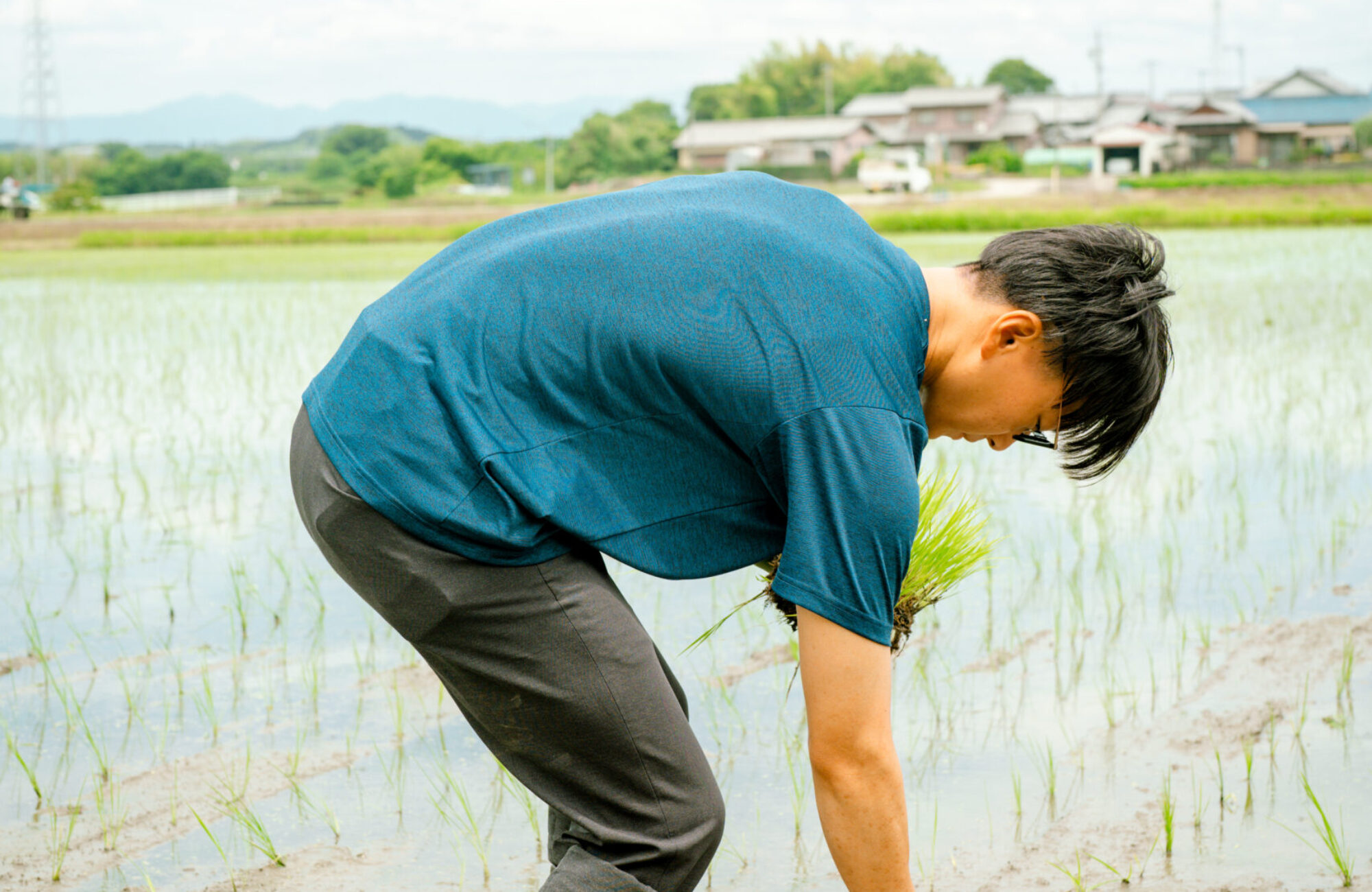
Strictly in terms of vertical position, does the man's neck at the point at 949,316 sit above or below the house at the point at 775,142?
below

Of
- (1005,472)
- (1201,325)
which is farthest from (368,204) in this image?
(1005,472)

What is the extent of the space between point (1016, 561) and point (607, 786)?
2844 mm

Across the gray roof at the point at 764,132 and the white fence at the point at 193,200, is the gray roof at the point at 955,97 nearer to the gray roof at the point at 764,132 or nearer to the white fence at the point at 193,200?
the gray roof at the point at 764,132

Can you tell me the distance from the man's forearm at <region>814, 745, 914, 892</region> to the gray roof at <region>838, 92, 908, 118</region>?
5223 cm

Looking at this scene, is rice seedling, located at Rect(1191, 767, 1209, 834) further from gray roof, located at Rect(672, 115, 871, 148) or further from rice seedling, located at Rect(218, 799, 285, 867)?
gray roof, located at Rect(672, 115, 871, 148)

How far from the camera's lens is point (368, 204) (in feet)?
122

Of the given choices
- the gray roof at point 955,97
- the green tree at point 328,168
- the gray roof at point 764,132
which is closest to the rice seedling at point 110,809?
the gray roof at point 764,132

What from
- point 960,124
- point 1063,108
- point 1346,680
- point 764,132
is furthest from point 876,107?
point 1346,680

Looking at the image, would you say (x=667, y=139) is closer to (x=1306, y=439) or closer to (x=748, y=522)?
(x=1306, y=439)

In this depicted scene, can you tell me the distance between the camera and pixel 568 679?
1426mm

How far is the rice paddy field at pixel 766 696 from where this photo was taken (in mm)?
2273

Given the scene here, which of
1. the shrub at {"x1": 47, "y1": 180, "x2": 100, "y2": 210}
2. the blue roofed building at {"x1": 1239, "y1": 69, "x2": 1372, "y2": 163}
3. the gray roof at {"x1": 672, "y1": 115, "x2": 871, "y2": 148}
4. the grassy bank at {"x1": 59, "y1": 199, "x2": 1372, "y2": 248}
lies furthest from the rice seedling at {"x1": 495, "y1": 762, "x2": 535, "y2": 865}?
the blue roofed building at {"x1": 1239, "y1": 69, "x2": 1372, "y2": 163}

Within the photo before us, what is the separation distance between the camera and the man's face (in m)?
1.39

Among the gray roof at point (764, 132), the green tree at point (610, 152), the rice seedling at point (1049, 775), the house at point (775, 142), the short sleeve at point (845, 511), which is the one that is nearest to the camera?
the short sleeve at point (845, 511)
